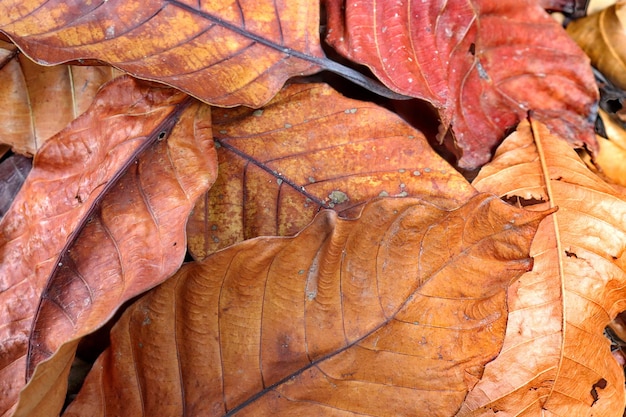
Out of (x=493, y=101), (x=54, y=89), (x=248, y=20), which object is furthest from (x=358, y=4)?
(x=54, y=89)

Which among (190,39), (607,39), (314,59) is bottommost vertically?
(607,39)

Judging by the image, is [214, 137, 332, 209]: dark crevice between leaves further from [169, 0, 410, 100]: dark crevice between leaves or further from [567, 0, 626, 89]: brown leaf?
[567, 0, 626, 89]: brown leaf

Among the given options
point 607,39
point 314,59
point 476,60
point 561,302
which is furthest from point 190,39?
point 607,39

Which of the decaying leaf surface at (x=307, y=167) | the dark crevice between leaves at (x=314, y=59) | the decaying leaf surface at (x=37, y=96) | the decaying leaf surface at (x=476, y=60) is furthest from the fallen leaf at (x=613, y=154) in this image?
the decaying leaf surface at (x=37, y=96)

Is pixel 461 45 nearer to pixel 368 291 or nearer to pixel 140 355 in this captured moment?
pixel 368 291

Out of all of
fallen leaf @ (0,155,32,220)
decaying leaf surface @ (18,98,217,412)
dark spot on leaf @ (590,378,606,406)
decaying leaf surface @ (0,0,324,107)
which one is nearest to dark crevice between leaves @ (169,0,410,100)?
decaying leaf surface @ (0,0,324,107)

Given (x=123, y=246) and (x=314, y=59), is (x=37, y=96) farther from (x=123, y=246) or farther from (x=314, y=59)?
(x=314, y=59)
